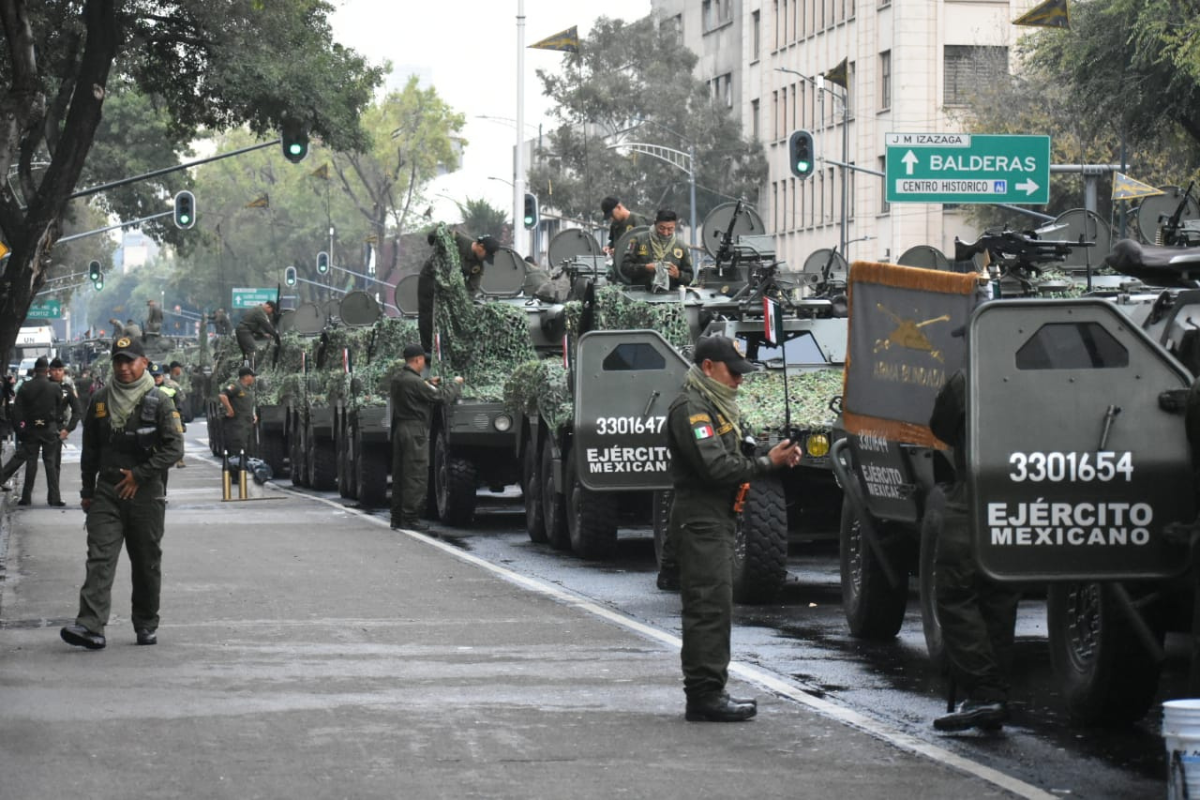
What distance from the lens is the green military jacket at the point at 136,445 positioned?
13.5 m

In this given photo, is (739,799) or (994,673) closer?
(739,799)

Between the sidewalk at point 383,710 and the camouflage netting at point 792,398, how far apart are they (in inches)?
68.0

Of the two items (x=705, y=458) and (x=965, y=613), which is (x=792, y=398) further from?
(x=965, y=613)

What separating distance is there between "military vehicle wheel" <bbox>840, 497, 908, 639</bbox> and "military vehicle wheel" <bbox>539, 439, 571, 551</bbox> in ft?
20.6

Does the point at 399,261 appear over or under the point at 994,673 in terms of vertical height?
over

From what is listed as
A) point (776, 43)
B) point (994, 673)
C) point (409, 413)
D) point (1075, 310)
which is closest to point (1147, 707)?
point (994, 673)

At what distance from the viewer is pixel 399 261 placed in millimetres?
115250

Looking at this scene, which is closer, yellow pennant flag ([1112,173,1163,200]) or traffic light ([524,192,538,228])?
yellow pennant flag ([1112,173,1163,200])

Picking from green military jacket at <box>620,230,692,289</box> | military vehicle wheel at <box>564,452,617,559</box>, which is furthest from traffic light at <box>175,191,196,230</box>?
military vehicle wheel at <box>564,452,617,559</box>

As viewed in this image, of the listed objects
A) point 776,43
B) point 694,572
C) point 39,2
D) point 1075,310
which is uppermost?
point 776,43

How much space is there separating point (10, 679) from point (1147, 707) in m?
A: 5.45

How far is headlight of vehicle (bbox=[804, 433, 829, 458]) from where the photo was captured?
15.1 m

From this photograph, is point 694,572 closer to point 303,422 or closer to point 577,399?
point 577,399

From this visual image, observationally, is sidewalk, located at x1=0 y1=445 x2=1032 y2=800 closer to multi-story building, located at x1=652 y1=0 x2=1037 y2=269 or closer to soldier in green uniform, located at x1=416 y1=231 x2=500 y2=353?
soldier in green uniform, located at x1=416 y1=231 x2=500 y2=353
